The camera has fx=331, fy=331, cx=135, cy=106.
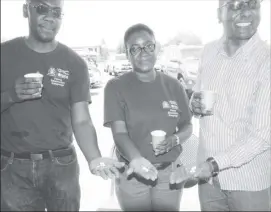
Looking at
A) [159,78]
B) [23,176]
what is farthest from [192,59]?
[23,176]

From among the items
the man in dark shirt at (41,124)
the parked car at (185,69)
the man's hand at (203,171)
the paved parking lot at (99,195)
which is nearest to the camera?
the man's hand at (203,171)

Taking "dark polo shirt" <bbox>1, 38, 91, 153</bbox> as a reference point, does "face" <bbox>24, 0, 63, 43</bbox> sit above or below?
above

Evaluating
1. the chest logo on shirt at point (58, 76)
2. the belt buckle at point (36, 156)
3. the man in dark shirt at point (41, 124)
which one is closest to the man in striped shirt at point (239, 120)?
the man in dark shirt at point (41, 124)

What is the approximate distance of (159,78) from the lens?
8.17 ft

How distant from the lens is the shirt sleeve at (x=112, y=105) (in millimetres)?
2336

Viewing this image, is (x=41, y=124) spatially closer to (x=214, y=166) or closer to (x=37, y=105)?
(x=37, y=105)

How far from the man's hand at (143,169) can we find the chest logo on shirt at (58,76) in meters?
0.72

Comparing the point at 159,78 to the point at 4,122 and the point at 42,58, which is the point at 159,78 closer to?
the point at 42,58

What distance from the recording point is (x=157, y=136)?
7.13ft

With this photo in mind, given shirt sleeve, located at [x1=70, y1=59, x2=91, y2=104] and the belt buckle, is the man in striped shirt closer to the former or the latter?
shirt sleeve, located at [x1=70, y1=59, x2=91, y2=104]

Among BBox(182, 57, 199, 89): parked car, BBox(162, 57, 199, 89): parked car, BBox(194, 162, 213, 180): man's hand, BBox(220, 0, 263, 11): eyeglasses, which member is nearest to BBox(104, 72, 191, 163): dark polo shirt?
BBox(194, 162, 213, 180): man's hand

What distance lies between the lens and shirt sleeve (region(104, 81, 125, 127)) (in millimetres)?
2336

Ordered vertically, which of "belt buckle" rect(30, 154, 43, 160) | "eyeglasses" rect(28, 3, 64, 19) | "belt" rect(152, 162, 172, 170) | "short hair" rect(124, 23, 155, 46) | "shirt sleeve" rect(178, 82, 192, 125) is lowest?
"belt" rect(152, 162, 172, 170)

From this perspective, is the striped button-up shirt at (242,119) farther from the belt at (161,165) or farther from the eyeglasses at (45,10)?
the eyeglasses at (45,10)
